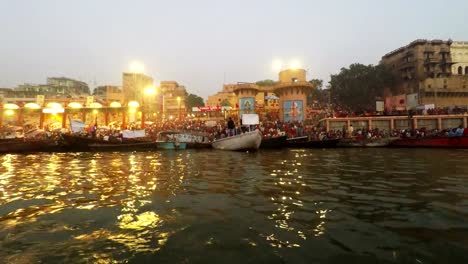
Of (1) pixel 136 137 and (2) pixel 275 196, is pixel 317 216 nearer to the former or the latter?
(2) pixel 275 196

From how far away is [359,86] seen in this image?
210ft

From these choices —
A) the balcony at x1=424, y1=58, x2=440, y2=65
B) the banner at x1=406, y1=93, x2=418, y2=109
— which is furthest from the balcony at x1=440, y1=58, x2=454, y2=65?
the banner at x1=406, y1=93, x2=418, y2=109

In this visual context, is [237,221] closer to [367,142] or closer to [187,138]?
[187,138]

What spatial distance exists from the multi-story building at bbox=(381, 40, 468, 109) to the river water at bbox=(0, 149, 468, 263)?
57999mm

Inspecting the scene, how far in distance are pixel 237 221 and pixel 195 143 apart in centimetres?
2628

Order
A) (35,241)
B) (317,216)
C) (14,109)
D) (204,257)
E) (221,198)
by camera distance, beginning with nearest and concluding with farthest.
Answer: (204,257) < (35,241) < (317,216) < (221,198) < (14,109)

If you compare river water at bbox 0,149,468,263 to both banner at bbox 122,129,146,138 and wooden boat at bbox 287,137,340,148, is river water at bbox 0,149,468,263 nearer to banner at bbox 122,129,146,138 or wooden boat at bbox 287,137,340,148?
wooden boat at bbox 287,137,340,148

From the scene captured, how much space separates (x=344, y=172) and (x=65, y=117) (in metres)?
45.2

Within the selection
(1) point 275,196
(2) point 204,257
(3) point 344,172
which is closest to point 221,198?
(1) point 275,196

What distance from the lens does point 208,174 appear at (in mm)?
12695

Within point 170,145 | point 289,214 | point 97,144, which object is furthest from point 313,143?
point 289,214

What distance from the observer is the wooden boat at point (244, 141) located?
27.1 m

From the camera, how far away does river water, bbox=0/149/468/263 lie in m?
4.21

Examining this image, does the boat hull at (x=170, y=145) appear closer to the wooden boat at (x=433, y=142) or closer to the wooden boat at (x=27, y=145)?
the wooden boat at (x=27, y=145)
